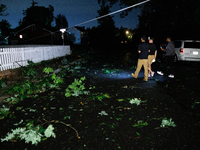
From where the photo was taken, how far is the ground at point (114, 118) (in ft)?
9.62

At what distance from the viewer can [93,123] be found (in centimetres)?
365

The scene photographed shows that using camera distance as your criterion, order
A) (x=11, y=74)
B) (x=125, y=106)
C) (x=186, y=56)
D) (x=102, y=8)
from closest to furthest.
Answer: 1. (x=125, y=106)
2. (x=11, y=74)
3. (x=186, y=56)
4. (x=102, y=8)

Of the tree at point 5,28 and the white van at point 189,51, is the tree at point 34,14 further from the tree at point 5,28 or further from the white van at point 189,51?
the white van at point 189,51

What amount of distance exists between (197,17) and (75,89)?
63.4ft

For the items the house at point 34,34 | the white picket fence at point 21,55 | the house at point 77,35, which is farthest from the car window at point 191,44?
the house at point 77,35

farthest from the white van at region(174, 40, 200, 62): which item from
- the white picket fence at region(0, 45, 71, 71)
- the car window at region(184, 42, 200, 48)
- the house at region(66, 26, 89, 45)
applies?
the house at region(66, 26, 89, 45)

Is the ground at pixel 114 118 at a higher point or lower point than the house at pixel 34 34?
lower

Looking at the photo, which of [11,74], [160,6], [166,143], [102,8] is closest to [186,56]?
[166,143]

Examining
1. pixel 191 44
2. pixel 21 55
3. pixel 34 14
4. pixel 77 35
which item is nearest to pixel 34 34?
pixel 77 35

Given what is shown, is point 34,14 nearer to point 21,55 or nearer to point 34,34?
point 34,34

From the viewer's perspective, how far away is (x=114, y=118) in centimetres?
389

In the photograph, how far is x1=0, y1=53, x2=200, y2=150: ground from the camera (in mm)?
2931

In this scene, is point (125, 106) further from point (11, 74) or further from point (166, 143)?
point (11, 74)

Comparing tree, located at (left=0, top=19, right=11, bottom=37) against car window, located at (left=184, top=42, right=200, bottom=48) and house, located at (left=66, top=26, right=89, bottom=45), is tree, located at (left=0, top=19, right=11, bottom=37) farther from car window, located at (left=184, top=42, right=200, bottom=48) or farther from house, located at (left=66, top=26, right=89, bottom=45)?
car window, located at (left=184, top=42, right=200, bottom=48)
